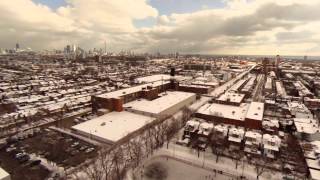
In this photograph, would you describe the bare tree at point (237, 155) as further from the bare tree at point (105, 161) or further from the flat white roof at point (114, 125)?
the bare tree at point (105, 161)

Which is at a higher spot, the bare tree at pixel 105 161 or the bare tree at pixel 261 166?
the bare tree at pixel 105 161

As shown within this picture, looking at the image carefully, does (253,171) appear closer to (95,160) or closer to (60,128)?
(95,160)

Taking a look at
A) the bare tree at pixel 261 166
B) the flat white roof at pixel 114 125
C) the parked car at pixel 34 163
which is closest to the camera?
the bare tree at pixel 261 166

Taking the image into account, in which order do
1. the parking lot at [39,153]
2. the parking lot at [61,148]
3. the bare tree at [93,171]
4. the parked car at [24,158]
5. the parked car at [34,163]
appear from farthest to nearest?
the parking lot at [61,148] → the parked car at [24,158] → the parked car at [34,163] → the parking lot at [39,153] → the bare tree at [93,171]

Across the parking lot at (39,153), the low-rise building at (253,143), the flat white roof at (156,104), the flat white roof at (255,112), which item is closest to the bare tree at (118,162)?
the parking lot at (39,153)

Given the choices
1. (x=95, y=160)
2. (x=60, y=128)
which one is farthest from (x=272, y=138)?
(x=60, y=128)

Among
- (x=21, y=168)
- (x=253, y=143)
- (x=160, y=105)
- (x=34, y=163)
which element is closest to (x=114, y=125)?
(x=34, y=163)

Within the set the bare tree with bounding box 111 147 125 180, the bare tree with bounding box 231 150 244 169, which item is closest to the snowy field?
the bare tree with bounding box 111 147 125 180
